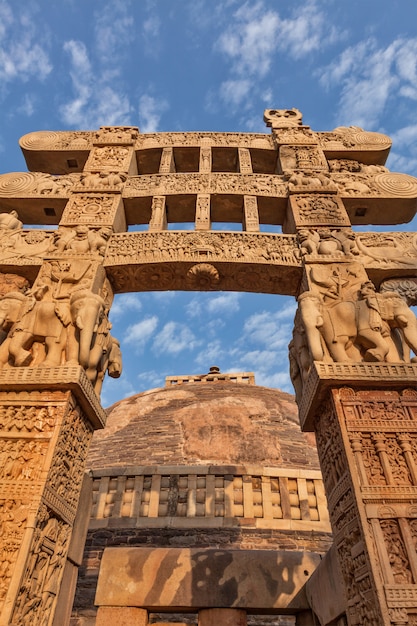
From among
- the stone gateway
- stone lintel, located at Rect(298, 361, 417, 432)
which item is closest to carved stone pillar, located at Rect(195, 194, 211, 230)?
the stone gateway

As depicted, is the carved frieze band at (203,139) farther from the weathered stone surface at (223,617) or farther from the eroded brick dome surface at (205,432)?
the weathered stone surface at (223,617)

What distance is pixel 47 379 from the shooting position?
16.4 feet

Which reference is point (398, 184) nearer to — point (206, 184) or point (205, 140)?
point (206, 184)

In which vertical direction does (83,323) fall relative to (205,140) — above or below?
below

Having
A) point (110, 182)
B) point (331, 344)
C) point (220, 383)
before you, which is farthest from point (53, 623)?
point (220, 383)

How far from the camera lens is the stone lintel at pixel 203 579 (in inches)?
227

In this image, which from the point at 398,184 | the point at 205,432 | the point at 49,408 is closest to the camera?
the point at 49,408

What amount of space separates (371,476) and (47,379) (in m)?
3.87

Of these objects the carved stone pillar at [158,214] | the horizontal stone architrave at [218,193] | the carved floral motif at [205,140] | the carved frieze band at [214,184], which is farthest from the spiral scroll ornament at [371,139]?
the carved stone pillar at [158,214]

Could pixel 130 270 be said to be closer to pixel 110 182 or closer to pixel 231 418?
pixel 110 182

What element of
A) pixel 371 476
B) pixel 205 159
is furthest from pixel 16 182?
pixel 371 476

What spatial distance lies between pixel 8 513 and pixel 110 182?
20.4 feet

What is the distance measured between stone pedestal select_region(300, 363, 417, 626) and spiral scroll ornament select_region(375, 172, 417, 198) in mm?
4437

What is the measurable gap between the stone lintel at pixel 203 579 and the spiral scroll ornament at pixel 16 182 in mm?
6907
